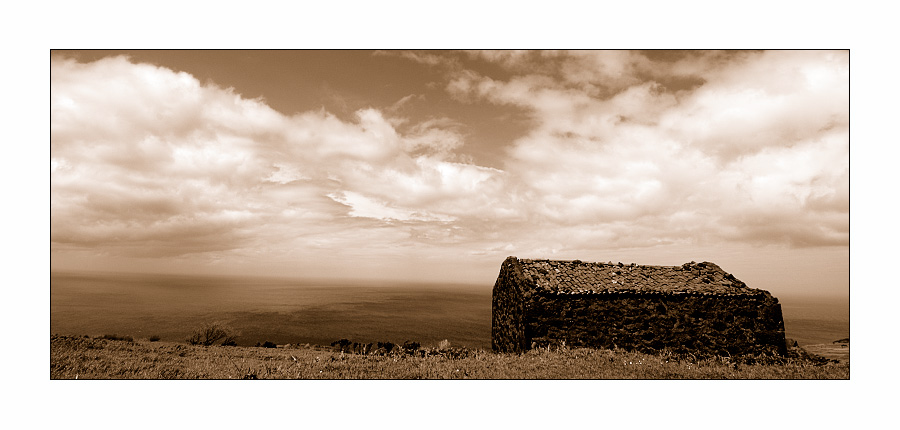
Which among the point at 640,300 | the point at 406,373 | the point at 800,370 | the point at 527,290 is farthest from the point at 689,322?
the point at 406,373

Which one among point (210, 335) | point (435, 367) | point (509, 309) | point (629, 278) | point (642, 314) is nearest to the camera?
point (435, 367)

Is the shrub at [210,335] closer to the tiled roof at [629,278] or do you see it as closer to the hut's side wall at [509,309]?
the hut's side wall at [509,309]

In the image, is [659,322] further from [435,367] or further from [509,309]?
[435,367]

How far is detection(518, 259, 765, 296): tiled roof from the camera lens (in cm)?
2012

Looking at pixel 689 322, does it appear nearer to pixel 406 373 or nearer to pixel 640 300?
pixel 640 300

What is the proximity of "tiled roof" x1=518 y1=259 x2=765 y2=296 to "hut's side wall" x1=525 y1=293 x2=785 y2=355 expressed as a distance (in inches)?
14.0

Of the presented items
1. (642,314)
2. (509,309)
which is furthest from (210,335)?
(642,314)

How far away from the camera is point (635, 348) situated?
19.4 metres

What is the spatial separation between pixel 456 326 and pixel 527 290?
7705 cm

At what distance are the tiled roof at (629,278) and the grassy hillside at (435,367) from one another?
10.2 ft

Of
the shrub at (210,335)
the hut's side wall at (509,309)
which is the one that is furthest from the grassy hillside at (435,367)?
the shrub at (210,335)

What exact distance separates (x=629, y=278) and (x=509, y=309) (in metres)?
6.35

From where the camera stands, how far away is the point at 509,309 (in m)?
22.5

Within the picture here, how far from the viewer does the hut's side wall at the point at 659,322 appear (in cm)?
1933
